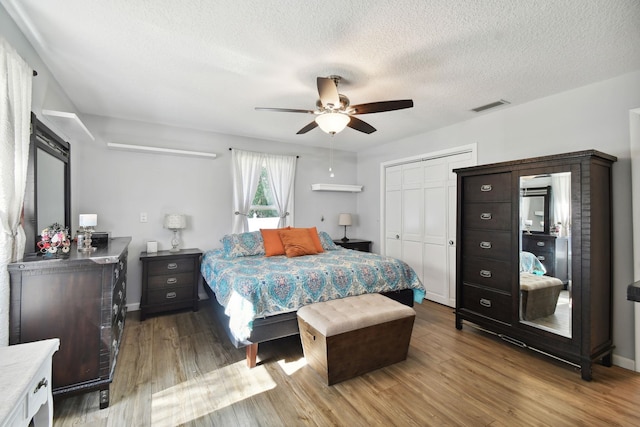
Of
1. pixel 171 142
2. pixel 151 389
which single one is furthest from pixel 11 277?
pixel 171 142

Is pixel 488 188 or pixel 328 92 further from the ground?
pixel 328 92

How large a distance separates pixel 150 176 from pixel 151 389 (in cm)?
271

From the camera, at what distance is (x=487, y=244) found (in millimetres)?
2908

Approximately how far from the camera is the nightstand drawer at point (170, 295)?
3.45 metres

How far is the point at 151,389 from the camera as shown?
2.09m

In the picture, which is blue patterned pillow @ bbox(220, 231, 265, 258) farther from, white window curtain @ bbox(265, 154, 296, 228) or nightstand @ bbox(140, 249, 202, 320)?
white window curtain @ bbox(265, 154, 296, 228)

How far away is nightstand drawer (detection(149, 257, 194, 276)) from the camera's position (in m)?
3.46

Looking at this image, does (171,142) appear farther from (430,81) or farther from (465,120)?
(465,120)

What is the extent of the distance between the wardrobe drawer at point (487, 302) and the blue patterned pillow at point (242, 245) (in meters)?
2.49

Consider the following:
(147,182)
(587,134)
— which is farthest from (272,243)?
(587,134)

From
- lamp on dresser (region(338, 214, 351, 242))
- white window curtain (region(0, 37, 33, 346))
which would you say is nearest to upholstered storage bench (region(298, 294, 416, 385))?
white window curtain (region(0, 37, 33, 346))

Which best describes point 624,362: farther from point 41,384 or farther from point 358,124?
point 41,384

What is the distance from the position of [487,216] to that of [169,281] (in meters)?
3.71

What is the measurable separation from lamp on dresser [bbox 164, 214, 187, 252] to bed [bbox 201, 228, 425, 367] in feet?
1.70
